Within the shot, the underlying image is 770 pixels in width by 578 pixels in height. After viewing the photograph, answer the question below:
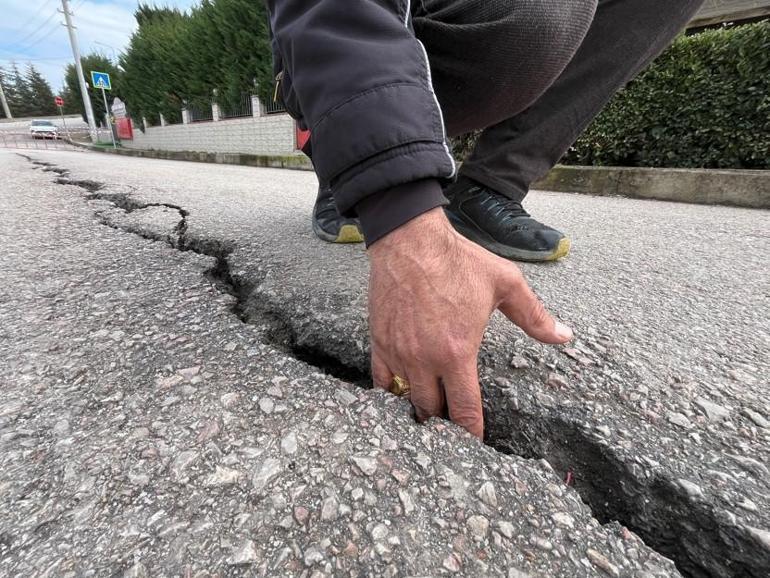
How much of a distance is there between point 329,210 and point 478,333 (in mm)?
1207

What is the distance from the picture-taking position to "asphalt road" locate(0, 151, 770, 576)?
0.55 meters

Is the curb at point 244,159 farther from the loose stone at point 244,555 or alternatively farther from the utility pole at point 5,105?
the utility pole at point 5,105

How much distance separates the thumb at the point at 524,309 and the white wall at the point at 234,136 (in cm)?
1088

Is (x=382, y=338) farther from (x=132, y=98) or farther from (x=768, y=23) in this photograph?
(x=132, y=98)

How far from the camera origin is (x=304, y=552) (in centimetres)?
49

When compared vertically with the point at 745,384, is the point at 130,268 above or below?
below

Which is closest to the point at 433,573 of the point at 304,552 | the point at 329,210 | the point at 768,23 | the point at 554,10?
the point at 304,552

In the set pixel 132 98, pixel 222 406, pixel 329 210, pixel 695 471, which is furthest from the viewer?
pixel 132 98

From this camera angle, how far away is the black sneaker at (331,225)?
1607 millimetres

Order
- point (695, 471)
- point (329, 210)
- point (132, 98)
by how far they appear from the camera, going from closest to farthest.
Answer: point (695, 471)
point (329, 210)
point (132, 98)

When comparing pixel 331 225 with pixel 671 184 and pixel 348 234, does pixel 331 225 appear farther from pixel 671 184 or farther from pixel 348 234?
pixel 671 184

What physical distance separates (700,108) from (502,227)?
317 centimetres

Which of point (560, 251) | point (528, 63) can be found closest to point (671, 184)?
point (560, 251)

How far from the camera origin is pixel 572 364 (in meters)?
0.83
